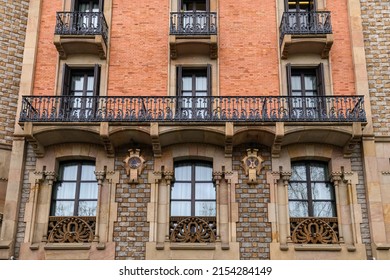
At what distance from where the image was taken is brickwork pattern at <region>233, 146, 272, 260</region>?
15.2 meters

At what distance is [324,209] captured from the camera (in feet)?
52.2

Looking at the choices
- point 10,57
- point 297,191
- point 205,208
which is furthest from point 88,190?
point 297,191

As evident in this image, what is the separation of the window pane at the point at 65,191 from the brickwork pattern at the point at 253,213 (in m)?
5.06

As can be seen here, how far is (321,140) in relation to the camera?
53.1 feet

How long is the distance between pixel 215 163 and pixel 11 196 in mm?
6203

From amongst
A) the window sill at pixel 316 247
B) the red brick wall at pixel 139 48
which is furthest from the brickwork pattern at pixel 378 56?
the red brick wall at pixel 139 48

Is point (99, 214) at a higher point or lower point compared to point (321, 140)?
lower

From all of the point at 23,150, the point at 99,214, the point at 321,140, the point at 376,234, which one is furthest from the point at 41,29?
the point at 376,234

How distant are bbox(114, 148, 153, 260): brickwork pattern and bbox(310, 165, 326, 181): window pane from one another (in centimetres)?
502

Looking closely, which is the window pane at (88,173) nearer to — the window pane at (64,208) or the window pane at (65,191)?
the window pane at (65,191)

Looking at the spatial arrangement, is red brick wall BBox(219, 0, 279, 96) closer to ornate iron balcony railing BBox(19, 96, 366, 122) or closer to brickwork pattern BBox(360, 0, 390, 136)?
ornate iron balcony railing BBox(19, 96, 366, 122)
